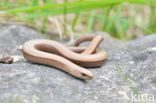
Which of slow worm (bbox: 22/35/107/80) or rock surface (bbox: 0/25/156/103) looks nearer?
rock surface (bbox: 0/25/156/103)

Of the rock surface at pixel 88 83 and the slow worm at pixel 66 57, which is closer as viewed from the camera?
the rock surface at pixel 88 83

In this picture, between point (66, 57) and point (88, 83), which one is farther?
point (66, 57)

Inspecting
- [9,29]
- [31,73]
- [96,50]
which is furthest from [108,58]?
[9,29]

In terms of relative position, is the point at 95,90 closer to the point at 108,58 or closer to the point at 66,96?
the point at 66,96
